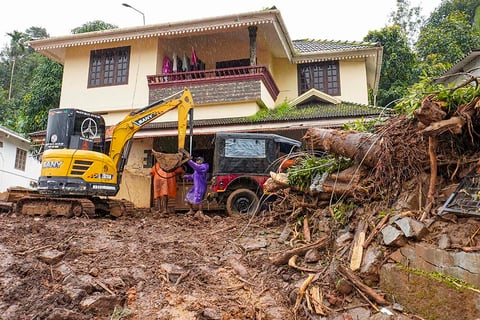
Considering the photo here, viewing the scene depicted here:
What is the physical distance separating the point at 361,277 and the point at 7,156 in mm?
25271

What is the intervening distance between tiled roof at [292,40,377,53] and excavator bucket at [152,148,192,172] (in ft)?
30.1

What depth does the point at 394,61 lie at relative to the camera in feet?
81.1

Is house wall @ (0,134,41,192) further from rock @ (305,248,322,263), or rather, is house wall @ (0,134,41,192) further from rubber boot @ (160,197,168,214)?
rock @ (305,248,322,263)

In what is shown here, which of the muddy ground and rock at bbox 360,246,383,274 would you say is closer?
rock at bbox 360,246,383,274

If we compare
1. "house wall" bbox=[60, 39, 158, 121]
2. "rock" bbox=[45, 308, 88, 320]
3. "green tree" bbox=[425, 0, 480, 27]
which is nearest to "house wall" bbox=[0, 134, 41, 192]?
"house wall" bbox=[60, 39, 158, 121]

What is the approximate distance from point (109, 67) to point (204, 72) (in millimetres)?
4525

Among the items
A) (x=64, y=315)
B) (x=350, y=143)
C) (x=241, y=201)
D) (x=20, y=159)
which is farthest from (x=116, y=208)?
(x=20, y=159)

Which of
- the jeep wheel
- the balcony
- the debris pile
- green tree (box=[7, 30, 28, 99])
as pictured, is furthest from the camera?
green tree (box=[7, 30, 28, 99])

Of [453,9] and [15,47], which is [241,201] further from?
[15,47]

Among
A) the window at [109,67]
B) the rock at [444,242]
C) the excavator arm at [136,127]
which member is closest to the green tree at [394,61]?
the window at [109,67]

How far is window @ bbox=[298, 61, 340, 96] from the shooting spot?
16.8m

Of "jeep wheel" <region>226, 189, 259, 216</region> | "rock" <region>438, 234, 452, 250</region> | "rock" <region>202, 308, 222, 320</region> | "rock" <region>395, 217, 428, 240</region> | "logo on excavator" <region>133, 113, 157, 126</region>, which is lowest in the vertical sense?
"rock" <region>202, 308, 222, 320</region>

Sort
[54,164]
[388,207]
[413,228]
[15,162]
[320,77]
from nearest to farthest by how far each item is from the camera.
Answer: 1. [413,228]
2. [388,207]
3. [54,164]
4. [320,77]
5. [15,162]

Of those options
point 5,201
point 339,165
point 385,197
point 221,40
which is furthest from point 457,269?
point 221,40
